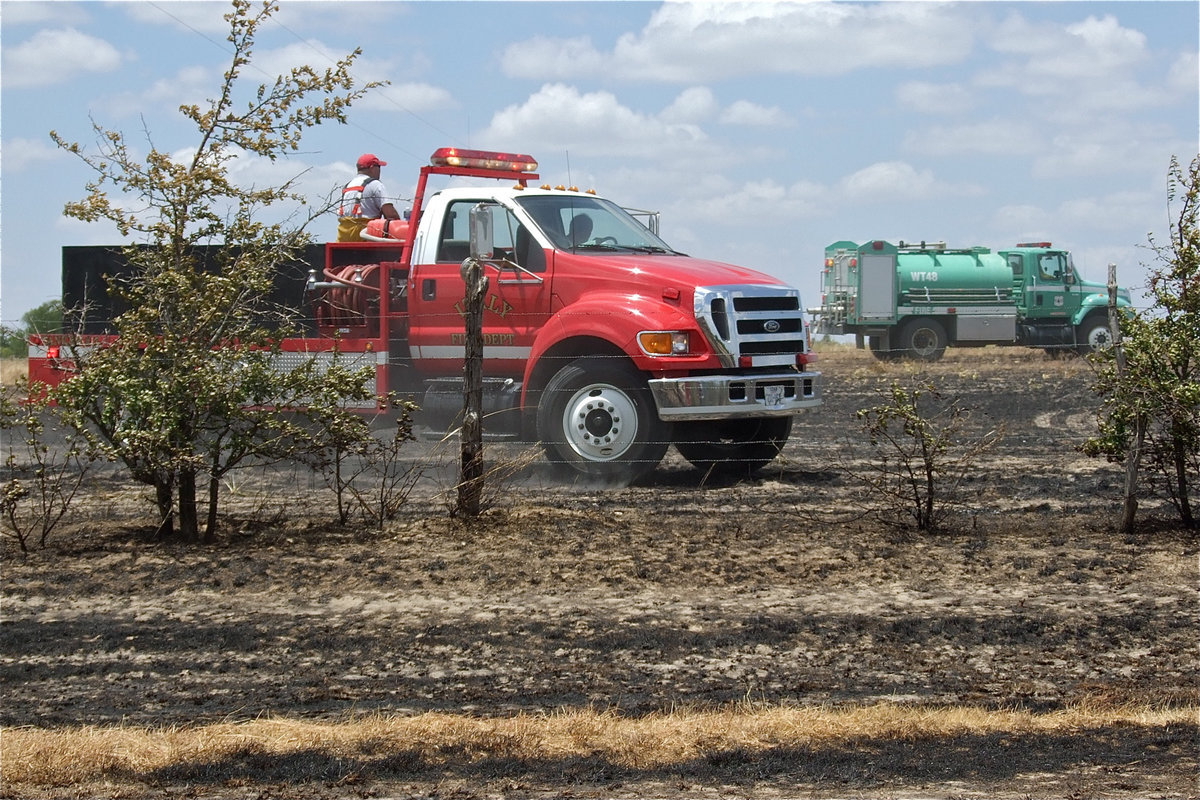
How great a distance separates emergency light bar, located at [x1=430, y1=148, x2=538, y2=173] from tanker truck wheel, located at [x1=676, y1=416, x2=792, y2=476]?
3.62 meters

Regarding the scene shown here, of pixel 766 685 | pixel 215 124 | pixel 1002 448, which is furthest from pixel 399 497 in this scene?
pixel 1002 448

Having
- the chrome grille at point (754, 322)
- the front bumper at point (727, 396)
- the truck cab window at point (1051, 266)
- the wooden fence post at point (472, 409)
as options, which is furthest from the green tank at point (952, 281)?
the wooden fence post at point (472, 409)

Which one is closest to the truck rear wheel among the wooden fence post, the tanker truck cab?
the tanker truck cab

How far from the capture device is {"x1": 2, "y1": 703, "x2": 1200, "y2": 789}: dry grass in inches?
193

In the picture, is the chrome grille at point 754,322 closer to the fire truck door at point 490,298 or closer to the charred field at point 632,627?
the charred field at point 632,627

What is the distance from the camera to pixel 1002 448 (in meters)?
13.7

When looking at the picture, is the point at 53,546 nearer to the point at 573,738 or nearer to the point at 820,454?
the point at 573,738

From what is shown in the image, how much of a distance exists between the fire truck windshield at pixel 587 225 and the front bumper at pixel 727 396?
1.86m

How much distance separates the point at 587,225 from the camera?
11.9 meters

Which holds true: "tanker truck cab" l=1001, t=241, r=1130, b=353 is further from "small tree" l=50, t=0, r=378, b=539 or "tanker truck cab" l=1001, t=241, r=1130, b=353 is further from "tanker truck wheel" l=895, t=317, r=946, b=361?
"small tree" l=50, t=0, r=378, b=539

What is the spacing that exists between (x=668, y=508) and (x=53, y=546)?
4.39 metres

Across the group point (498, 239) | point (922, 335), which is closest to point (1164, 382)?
point (498, 239)

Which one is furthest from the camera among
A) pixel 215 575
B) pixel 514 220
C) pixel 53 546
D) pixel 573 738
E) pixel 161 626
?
pixel 514 220

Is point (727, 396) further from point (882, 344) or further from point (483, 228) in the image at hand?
point (882, 344)
